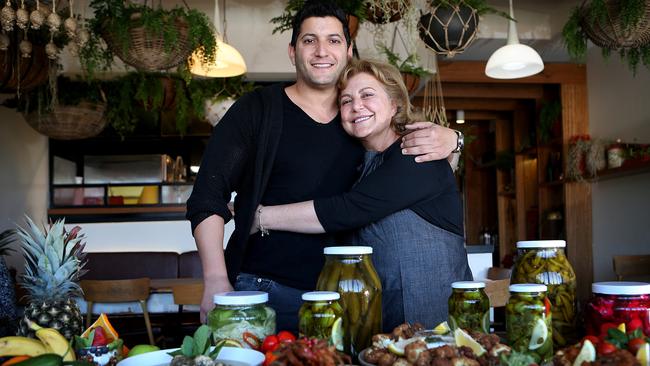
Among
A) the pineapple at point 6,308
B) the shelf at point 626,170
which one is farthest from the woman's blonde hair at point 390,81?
the shelf at point 626,170

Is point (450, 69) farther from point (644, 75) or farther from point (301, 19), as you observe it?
point (301, 19)

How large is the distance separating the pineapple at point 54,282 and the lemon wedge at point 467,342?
34.7 inches

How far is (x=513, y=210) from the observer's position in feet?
31.6

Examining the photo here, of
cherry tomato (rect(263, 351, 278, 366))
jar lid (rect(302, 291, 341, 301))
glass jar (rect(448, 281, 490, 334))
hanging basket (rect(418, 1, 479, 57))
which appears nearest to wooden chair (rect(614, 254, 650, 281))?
hanging basket (rect(418, 1, 479, 57))

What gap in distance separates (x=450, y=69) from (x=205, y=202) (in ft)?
18.8

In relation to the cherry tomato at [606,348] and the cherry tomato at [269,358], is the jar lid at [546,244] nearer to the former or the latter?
the cherry tomato at [606,348]

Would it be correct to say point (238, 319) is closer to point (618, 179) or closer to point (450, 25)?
point (450, 25)

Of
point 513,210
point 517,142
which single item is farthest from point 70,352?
point 513,210

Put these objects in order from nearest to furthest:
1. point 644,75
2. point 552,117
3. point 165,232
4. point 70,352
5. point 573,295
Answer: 1. point 70,352
2. point 573,295
3. point 644,75
4. point 165,232
5. point 552,117

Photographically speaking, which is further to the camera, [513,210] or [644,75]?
[513,210]

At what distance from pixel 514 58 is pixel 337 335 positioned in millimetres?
3506

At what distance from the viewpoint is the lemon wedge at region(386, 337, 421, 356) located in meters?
0.98

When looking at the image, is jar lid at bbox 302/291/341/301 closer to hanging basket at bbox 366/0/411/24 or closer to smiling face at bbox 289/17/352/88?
smiling face at bbox 289/17/352/88

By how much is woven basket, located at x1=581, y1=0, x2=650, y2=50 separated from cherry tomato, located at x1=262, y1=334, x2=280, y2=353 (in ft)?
10.5
